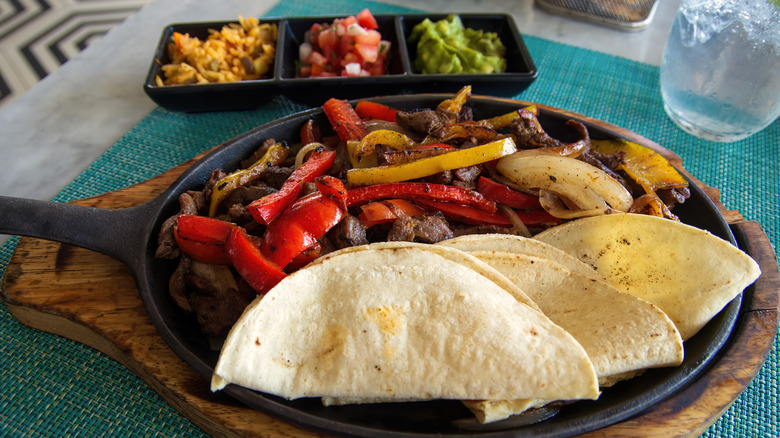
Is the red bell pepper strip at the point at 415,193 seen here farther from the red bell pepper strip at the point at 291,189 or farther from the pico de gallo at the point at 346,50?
the pico de gallo at the point at 346,50

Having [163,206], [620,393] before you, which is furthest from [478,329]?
[163,206]

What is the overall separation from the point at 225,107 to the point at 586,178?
2.54m

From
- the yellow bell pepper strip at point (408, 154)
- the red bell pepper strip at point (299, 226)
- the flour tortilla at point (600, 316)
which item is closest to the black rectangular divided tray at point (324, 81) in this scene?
the yellow bell pepper strip at point (408, 154)

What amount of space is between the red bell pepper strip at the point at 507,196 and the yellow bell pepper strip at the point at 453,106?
423 millimetres

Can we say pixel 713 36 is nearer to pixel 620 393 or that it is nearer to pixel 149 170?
pixel 620 393

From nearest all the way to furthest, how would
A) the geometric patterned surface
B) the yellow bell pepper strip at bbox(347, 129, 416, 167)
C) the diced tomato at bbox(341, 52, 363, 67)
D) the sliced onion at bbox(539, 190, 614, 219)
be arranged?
the sliced onion at bbox(539, 190, 614, 219) < the yellow bell pepper strip at bbox(347, 129, 416, 167) < the diced tomato at bbox(341, 52, 363, 67) < the geometric patterned surface

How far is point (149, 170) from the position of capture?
3.21 m

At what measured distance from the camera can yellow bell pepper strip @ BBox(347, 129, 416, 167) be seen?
2377 mm

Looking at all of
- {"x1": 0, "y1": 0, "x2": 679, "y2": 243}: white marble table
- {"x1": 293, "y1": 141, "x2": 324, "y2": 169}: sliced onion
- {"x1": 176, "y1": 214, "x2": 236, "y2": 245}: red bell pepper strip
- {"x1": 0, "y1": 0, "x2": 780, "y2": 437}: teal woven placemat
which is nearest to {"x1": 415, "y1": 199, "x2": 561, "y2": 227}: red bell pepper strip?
{"x1": 293, "y1": 141, "x2": 324, "y2": 169}: sliced onion

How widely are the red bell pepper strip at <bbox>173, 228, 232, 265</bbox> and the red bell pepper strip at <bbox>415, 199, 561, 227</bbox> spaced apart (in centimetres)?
89

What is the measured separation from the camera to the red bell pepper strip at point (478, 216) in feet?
7.61

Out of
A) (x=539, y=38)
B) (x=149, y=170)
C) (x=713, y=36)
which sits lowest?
(x=539, y=38)

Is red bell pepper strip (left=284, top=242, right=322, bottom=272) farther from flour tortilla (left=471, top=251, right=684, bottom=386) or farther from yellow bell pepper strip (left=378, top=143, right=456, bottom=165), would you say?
flour tortilla (left=471, top=251, right=684, bottom=386)

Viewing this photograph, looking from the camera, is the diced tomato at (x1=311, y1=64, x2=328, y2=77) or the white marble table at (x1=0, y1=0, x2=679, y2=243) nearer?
the white marble table at (x1=0, y1=0, x2=679, y2=243)
